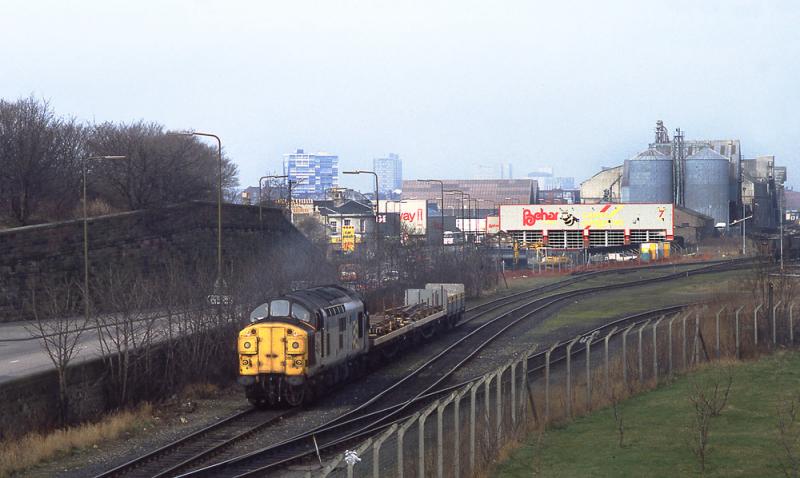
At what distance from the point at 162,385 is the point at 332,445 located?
9362 millimetres

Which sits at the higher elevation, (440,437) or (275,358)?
(440,437)

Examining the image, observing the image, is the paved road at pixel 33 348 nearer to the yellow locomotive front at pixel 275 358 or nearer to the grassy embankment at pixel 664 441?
the yellow locomotive front at pixel 275 358

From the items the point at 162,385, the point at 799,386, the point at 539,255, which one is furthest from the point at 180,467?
the point at 539,255

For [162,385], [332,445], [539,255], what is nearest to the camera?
[332,445]

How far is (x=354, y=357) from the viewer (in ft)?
105

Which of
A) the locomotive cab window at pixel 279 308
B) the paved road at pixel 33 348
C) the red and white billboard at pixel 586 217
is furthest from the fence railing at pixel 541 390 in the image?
the red and white billboard at pixel 586 217

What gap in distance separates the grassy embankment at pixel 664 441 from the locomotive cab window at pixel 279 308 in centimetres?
900

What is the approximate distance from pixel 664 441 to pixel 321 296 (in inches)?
498

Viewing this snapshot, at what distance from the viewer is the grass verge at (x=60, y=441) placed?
68.5 feet

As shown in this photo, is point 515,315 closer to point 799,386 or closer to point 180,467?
point 799,386

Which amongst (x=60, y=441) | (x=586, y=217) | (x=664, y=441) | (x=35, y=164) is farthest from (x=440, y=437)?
(x=586, y=217)

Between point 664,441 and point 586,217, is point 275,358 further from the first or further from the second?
point 586,217

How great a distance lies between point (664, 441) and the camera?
20312 mm

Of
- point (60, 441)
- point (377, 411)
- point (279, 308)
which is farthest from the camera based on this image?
point (279, 308)
